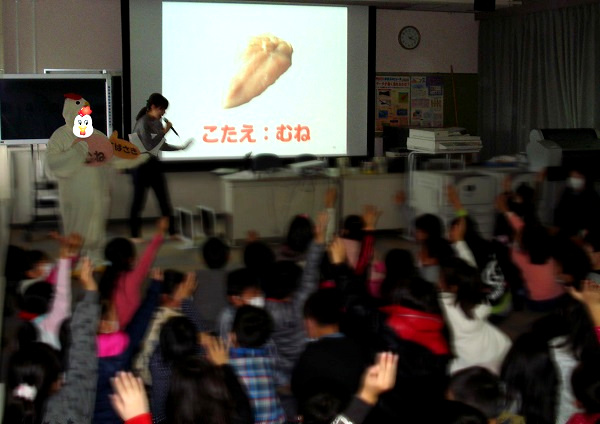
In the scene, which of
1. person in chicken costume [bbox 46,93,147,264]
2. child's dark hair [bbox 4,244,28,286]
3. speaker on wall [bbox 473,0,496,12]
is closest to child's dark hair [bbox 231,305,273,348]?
child's dark hair [bbox 4,244,28,286]

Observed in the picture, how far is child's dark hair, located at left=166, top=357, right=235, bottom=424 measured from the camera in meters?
1.69

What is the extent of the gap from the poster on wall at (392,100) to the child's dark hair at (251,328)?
19.6 ft

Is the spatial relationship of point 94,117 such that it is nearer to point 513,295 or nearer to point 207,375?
point 513,295

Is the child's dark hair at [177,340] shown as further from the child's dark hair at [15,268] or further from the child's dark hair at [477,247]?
the child's dark hair at [477,247]

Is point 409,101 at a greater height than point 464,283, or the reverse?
point 409,101

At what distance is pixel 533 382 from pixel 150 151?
173 inches

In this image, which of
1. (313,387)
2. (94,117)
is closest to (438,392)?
(313,387)

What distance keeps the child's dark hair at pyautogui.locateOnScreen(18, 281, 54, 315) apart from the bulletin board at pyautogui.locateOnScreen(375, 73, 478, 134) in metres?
5.54

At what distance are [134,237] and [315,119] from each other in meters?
2.26

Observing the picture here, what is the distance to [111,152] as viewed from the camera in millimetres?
5230

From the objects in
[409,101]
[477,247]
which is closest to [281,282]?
[477,247]

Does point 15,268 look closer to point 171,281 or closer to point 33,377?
point 171,281

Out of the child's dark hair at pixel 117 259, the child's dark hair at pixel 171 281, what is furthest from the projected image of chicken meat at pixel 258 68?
the child's dark hair at pixel 171 281

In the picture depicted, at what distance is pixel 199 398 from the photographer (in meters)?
1.71
